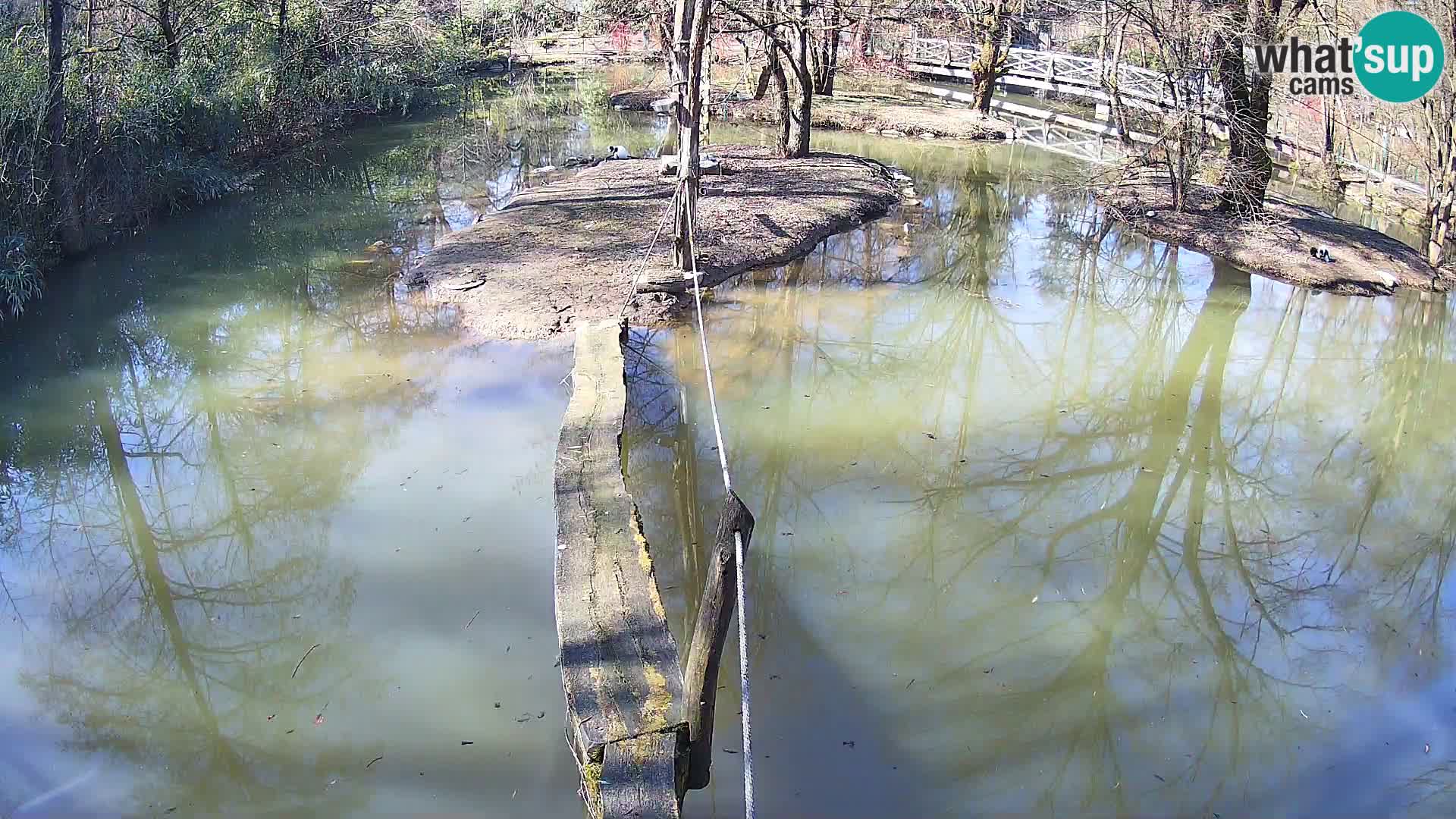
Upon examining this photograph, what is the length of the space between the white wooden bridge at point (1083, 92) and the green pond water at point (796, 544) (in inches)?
122

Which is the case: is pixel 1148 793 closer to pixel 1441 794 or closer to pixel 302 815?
pixel 1441 794

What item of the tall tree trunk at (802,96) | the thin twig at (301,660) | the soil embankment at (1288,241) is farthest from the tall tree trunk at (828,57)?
the thin twig at (301,660)

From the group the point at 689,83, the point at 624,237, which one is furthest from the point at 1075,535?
the point at 624,237

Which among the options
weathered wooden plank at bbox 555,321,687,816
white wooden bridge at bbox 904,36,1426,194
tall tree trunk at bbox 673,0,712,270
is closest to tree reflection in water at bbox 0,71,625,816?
weathered wooden plank at bbox 555,321,687,816

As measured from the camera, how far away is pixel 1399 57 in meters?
11.9

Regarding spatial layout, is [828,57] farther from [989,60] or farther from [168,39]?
[168,39]

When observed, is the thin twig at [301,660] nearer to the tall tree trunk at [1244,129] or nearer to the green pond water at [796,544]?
the green pond water at [796,544]

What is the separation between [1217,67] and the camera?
11539mm

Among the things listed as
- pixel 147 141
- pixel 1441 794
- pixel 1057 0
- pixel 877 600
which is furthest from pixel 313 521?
pixel 1057 0

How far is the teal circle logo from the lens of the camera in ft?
36.9

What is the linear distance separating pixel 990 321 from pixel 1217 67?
4.90 m

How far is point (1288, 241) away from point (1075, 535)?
7.31 m

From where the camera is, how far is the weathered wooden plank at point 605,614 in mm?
3479

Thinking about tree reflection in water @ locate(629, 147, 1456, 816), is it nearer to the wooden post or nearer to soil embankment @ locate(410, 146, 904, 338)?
the wooden post
